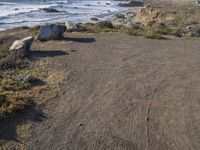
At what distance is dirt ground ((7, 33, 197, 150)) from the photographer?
15773 mm

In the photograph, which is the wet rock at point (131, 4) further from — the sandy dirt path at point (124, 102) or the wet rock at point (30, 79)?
the wet rock at point (30, 79)

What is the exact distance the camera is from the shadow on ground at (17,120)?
1586cm

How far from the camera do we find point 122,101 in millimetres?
19391

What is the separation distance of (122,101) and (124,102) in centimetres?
13

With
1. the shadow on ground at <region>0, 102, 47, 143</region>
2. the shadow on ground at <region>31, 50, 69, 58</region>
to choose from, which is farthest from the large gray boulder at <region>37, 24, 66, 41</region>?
the shadow on ground at <region>0, 102, 47, 143</region>

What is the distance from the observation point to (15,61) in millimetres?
25234

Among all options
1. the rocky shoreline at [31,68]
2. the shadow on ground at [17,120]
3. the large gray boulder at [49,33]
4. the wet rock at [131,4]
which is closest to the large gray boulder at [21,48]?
the rocky shoreline at [31,68]

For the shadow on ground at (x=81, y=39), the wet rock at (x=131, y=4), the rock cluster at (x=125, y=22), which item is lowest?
the wet rock at (x=131, y=4)

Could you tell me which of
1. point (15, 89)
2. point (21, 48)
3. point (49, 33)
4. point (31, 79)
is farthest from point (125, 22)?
point (15, 89)

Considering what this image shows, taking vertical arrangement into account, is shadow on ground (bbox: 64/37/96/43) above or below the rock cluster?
above

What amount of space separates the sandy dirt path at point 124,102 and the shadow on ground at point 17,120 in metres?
0.40

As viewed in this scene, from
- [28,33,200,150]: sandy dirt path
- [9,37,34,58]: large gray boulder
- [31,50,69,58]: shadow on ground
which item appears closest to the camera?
[28,33,200,150]: sandy dirt path

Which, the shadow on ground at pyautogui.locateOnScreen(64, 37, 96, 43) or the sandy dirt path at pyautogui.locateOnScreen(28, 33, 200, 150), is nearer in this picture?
the sandy dirt path at pyautogui.locateOnScreen(28, 33, 200, 150)

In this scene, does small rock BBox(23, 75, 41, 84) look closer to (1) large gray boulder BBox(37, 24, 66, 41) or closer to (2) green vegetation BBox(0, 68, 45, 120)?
(2) green vegetation BBox(0, 68, 45, 120)
